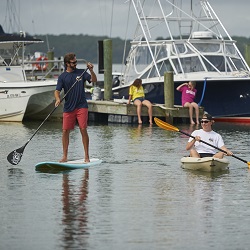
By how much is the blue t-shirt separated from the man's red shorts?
0.23 feet

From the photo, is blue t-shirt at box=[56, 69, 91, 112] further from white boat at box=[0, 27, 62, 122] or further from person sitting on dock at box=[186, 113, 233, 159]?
white boat at box=[0, 27, 62, 122]

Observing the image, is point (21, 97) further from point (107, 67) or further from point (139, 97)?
point (107, 67)

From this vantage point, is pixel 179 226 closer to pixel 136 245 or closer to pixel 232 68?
pixel 136 245

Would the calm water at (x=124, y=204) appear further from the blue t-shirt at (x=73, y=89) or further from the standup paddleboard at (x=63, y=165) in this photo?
the blue t-shirt at (x=73, y=89)

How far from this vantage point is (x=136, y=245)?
11.2 metres

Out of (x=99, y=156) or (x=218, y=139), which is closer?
(x=218, y=139)

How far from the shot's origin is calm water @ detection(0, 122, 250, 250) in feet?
37.7

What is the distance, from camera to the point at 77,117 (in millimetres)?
17594

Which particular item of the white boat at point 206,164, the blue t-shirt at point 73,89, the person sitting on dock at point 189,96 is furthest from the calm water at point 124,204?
the person sitting on dock at point 189,96

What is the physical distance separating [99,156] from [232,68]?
1386 centimetres

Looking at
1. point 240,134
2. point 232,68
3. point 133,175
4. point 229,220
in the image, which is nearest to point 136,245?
point 229,220

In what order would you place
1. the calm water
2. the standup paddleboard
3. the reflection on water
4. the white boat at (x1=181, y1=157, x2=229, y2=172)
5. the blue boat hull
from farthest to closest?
the blue boat hull, the standup paddleboard, the white boat at (x1=181, y1=157, x2=229, y2=172), the calm water, the reflection on water

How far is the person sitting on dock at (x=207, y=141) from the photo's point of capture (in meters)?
17.5

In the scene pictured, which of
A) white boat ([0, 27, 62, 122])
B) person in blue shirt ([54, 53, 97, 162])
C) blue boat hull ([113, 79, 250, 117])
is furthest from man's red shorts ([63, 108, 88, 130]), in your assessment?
blue boat hull ([113, 79, 250, 117])
